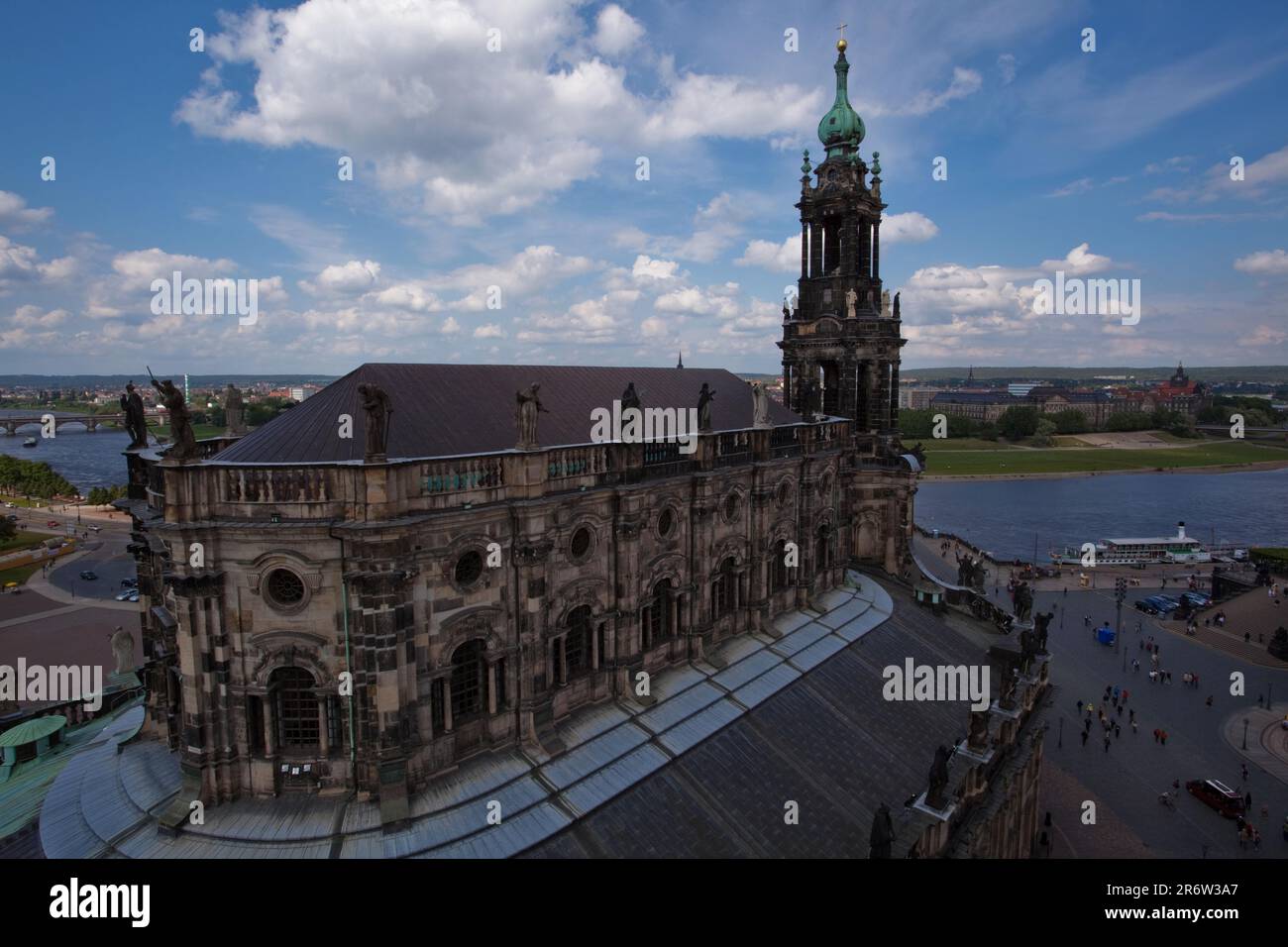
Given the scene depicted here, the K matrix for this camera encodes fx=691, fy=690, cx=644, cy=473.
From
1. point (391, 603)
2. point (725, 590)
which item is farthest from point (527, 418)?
point (725, 590)

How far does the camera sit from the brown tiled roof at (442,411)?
1859 centimetres

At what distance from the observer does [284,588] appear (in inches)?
667

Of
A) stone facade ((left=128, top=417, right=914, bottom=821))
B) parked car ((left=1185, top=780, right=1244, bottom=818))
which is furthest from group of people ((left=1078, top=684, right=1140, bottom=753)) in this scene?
stone facade ((left=128, top=417, right=914, bottom=821))

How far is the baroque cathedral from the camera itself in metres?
16.4

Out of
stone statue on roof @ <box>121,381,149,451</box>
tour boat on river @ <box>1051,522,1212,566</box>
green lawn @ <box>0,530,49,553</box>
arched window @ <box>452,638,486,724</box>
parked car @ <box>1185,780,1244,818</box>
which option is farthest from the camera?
tour boat on river @ <box>1051,522,1212,566</box>

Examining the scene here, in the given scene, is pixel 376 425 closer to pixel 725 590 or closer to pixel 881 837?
pixel 881 837

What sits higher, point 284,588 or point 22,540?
point 284,588

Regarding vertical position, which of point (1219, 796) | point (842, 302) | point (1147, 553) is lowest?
point (1219, 796)

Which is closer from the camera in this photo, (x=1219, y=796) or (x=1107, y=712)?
(x=1219, y=796)

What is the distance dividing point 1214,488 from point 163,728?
193291 mm

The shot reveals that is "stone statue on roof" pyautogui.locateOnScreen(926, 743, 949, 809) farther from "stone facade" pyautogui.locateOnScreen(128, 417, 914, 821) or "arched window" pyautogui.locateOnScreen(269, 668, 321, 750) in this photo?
"arched window" pyautogui.locateOnScreen(269, 668, 321, 750)

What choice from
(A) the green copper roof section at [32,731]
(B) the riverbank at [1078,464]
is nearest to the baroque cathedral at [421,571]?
(A) the green copper roof section at [32,731]

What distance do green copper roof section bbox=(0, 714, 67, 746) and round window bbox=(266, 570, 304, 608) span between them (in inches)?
556

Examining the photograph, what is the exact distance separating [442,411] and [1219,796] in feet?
133
